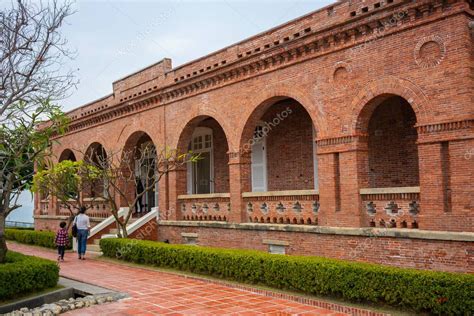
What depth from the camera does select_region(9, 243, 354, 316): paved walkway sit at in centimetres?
798

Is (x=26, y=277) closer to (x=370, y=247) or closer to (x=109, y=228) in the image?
(x=370, y=247)

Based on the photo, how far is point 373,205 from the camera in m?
10.2

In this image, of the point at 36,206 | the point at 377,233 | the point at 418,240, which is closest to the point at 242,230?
the point at 377,233

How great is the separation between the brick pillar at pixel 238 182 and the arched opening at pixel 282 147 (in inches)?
11.2

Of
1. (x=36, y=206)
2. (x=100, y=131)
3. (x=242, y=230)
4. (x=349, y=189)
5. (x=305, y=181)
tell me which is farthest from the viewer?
(x=36, y=206)

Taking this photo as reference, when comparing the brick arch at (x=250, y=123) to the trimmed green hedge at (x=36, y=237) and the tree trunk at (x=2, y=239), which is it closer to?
the tree trunk at (x=2, y=239)

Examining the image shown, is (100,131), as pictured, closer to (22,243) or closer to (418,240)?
(22,243)

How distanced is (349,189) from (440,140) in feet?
7.76

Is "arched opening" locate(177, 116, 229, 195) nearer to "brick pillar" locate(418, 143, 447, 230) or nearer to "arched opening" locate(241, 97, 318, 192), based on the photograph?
"arched opening" locate(241, 97, 318, 192)

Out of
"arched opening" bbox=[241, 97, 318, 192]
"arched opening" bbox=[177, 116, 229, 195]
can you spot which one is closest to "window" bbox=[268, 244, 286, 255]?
"arched opening" bbox=[241, 97, 318, 192]

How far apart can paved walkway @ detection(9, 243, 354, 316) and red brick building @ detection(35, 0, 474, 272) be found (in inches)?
104

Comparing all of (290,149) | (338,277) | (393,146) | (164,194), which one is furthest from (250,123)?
(338,277)

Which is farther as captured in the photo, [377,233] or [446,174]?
[377,233]

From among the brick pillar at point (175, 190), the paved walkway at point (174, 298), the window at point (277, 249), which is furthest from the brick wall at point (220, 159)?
the paved walkway at point (174, 298)
